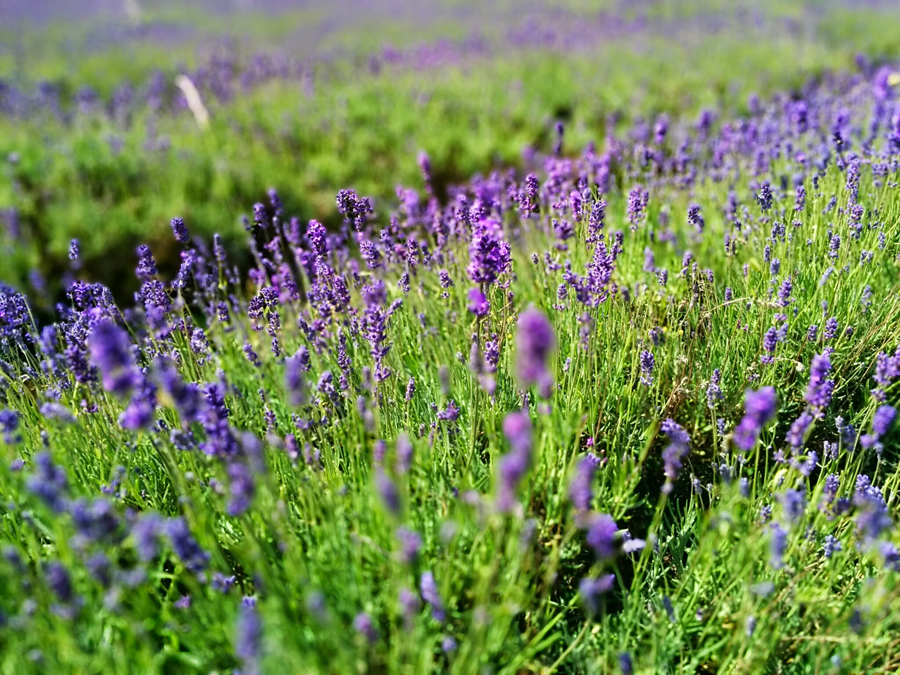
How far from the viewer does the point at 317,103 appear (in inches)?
311

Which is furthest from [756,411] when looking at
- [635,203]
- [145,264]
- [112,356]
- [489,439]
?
[145,264]

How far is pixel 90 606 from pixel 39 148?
6081mm

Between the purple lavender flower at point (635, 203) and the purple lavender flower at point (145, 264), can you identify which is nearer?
the purple lavender flower at point (145, 264)

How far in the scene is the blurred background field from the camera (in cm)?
558

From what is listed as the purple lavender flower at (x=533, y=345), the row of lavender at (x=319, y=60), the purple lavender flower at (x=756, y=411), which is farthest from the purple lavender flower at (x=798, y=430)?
the row of lavender at (x=319, y=60)

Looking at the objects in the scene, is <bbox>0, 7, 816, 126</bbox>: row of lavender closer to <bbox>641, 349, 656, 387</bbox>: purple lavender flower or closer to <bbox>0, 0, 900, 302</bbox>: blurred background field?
<bbox>0, 0, 900, 302</bbox>: blurred background field

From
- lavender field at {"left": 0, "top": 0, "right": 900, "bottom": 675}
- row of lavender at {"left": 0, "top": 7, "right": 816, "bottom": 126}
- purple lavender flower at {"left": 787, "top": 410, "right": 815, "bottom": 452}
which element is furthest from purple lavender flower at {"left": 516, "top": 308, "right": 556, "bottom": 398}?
row of lavender at {"left": 0, "top": 7, "right": 816, "bottom": 126}

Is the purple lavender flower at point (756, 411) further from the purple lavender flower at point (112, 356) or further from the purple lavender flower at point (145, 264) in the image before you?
the purple lavender flower at point (145, 264)

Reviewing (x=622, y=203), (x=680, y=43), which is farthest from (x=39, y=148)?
(x=680, y=43)

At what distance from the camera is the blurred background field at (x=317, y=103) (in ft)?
18.3

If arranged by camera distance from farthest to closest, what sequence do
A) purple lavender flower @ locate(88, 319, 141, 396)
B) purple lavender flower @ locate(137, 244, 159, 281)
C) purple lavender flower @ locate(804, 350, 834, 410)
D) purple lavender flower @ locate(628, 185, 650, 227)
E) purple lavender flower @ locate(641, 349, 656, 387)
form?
purple lavender flower @ locate(628, 185, 650, 227)
purple lavender flower @ locate(137, 244, 159, 281)
purple lavender flower @ locate(641, 349, 656, 387)
purple lavender flower @ locate(804, 350, 834, 410)
purple lavender flower @ locate(88, 319, 141, 396)

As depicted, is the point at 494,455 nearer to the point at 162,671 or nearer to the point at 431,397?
the point at 431,397

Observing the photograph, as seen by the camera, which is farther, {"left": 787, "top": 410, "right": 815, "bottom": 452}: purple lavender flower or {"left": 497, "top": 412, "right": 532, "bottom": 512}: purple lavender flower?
{"left": 787, "top": 410, "right": 815, "bottom": 452}: purple lavender flower

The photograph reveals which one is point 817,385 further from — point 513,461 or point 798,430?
point 513,461
